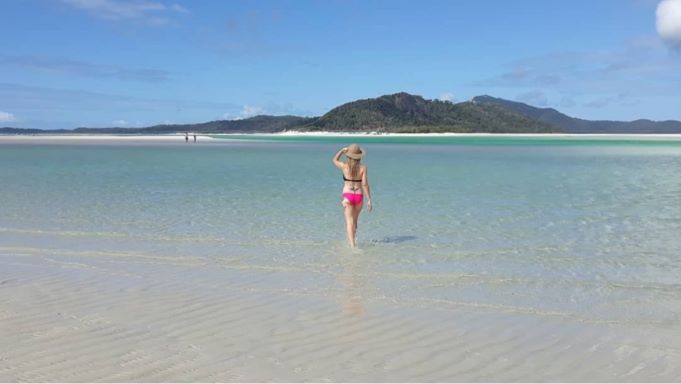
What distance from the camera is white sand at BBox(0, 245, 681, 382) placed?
5188 millimetres

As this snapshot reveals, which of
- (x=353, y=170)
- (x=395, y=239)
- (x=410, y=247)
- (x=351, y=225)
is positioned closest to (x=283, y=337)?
(x=351, y=225)

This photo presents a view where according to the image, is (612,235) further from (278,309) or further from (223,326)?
(223,326)

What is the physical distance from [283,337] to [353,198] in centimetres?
Answer: 545

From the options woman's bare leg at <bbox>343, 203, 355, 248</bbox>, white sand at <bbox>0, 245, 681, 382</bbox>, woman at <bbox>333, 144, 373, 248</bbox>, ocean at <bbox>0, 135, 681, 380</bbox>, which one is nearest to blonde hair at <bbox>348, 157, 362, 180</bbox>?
woman at <bbox>333, 144, 373, 248</bbox>

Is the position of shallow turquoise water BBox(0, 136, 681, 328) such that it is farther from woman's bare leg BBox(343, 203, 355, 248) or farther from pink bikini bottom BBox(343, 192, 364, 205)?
pink bikini bottom BBox(343, 192, 364, 205)

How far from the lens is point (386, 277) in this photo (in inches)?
349

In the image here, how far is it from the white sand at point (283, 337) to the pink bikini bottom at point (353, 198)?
9.50 ft

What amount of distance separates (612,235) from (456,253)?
3978 mm

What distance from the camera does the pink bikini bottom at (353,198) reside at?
37.0ft

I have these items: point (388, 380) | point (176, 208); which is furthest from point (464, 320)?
point (176, 208)

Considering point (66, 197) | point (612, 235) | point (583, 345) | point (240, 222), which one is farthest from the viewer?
point (66, 197)

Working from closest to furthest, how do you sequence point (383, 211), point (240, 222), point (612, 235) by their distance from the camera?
point (612, 235) < point (240, 222) < point (383, 211)

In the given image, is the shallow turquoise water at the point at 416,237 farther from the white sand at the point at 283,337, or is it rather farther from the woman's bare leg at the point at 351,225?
the white sand at the point at 283,337

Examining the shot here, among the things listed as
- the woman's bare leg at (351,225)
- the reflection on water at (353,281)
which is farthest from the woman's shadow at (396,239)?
the reflection on water at (353,281)
